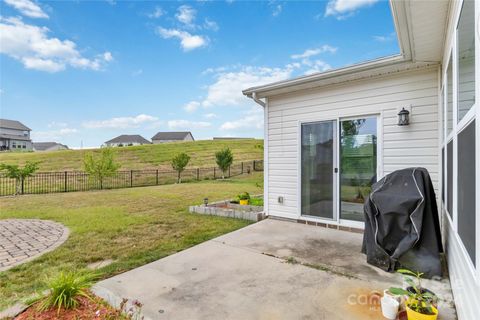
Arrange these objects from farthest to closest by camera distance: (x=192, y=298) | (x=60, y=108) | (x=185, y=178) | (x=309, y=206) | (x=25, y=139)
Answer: (x=25, y=139), (x=60, y=108), (x=185, y=178), (x=309, y=206), (x=192, y=298)

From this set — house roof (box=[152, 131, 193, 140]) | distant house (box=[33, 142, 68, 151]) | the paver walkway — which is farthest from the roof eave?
distant house (box=[33, 142, 68, 151])

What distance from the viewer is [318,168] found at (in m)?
4.50

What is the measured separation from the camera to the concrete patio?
196 cm

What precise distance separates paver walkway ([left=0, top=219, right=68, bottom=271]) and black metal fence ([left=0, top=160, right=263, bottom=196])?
20.7ft

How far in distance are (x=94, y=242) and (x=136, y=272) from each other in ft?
5.08

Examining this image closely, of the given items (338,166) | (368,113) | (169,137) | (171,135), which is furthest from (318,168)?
(171,135)

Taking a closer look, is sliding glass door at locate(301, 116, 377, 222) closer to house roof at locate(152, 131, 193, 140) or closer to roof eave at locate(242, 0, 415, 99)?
roof eave at locate(242, 0, 415, 99)

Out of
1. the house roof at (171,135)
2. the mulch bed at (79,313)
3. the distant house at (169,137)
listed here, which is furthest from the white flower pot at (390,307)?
the house roof at (171,135)

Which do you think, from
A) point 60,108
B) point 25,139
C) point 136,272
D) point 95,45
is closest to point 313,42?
point 136,272

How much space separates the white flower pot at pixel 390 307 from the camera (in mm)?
1848

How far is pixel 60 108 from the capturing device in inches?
717

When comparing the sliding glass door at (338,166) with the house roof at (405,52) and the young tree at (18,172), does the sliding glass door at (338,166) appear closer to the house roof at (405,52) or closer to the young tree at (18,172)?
the house roof at (405,52)

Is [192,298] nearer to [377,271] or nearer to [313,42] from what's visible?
[377,271]

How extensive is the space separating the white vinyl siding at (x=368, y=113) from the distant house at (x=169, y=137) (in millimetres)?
52387
